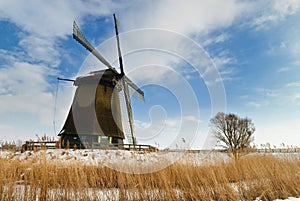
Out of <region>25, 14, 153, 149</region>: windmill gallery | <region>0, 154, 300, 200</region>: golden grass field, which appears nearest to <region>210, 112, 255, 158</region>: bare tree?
<region>25, 14, 153, 149</region>: windmill gallery

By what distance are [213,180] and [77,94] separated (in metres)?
13.7

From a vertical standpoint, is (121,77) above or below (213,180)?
above

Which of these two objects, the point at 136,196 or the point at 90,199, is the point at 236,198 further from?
the point at 90,199

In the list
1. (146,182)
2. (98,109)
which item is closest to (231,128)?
(98,109)

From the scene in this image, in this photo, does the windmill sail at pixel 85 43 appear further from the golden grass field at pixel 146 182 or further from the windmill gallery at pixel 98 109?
the golden grass field at pixel 146 182

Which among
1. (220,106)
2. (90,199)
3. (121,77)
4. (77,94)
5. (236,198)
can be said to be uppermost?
(121,77)

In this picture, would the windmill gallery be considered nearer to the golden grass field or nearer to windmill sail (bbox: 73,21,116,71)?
windmill sail (bbox: 73,21,116,71)

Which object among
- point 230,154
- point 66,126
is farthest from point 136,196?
point 66,126

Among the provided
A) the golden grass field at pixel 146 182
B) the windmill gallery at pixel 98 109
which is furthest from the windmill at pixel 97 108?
the golden grass field at pixel 146 182

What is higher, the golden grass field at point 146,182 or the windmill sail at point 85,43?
the windmill sail at point 85,43

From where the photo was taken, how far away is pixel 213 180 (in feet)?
12.8

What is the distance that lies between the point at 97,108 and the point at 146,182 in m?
12.1

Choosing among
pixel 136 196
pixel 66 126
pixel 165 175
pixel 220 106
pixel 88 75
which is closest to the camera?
pixel 136 196

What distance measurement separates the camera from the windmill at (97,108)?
48.3 feet
